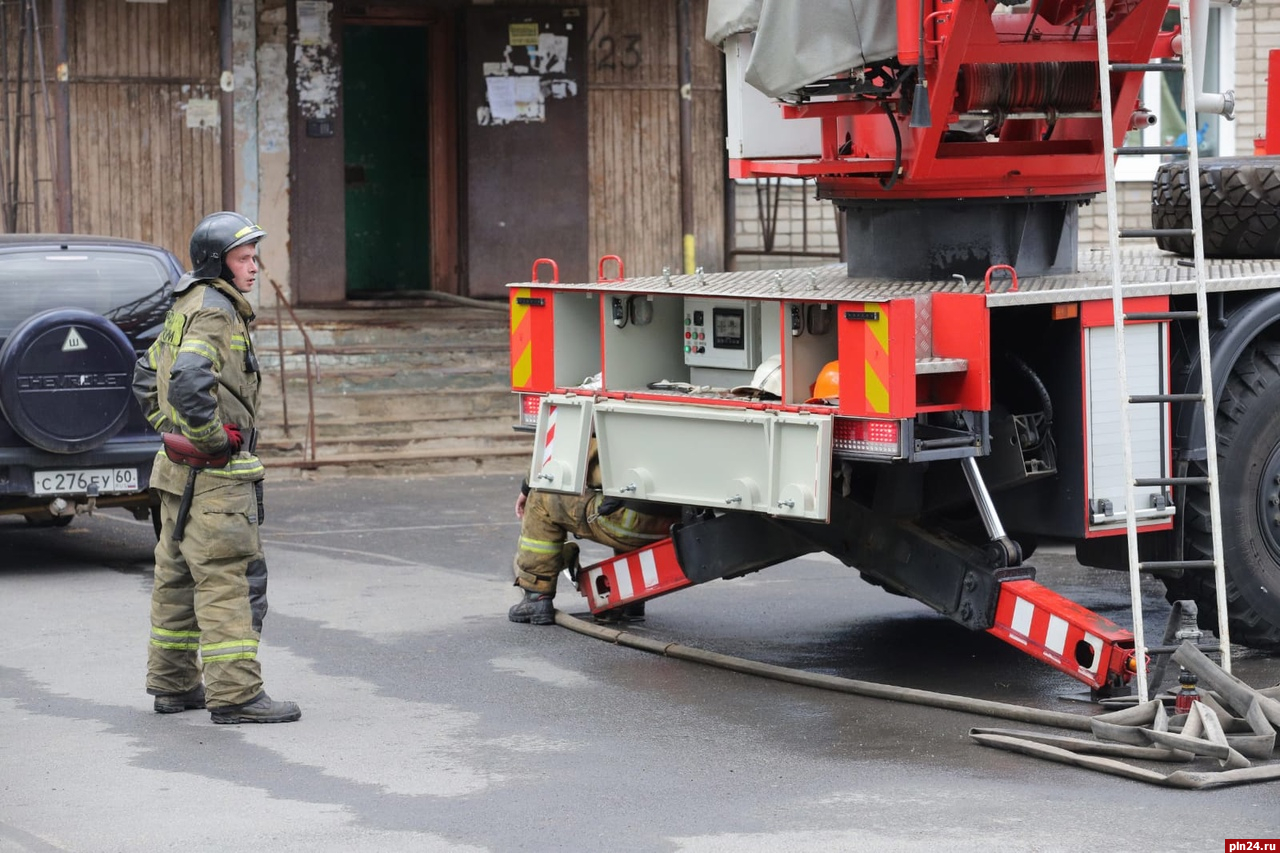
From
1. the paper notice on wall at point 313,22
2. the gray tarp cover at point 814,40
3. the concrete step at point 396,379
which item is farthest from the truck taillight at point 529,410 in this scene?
the paper notice on wall at point 313,22

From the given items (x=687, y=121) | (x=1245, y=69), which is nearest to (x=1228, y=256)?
(x=687, y=121)

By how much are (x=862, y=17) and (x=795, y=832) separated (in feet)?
10.9

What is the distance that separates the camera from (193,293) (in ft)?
23.9

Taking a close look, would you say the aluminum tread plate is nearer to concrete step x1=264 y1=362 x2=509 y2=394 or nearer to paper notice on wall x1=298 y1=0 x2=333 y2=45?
concrete step x1=264 y1=362 x2=509 y2=394

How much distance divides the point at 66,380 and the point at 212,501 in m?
3.25

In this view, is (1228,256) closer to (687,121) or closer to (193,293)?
(193,293)

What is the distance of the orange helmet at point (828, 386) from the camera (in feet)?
23.6

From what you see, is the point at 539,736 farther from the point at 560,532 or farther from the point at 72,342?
the point at 72,342

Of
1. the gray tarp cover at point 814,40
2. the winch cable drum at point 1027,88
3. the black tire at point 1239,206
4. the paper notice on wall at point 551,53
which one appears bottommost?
the black tire at point 1239,206

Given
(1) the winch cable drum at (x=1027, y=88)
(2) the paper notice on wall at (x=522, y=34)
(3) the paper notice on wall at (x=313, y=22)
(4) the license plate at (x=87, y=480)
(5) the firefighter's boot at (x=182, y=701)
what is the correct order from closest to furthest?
(5) the firefighter's boot at (x=182, y=701), (1) the winch cable drum at (x=1027, y=88), (4) the license plate at (x=87, y=480), (3) the paper notice on wall at (x=313, y=22), (2) the paper notice on wall at (x=522, y=34)

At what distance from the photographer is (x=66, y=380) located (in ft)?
33.0

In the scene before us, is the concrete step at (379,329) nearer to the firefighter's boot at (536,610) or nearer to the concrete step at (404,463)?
the concrete step at (404,463)

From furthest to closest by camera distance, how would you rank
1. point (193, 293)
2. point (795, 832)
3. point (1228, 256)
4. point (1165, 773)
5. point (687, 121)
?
1. point (687, 121)
2. point (1228, 256)
3. point (193, 293)
4. point (1165, 773)
5. point (795, 832)

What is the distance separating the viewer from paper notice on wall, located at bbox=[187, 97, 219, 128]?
16859 millimetres
